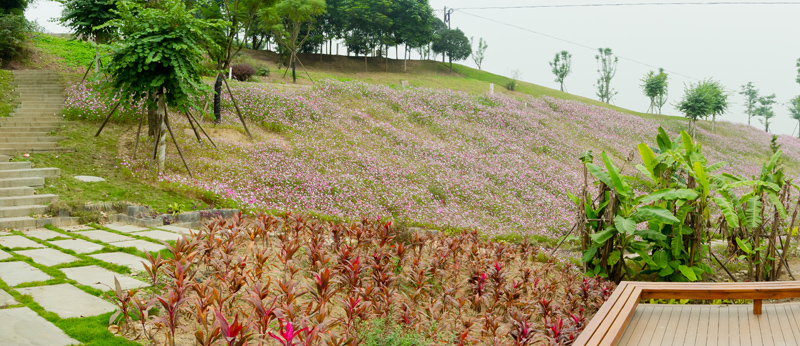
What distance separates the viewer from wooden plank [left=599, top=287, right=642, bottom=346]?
338cm

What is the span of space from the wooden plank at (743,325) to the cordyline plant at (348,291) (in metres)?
1.36

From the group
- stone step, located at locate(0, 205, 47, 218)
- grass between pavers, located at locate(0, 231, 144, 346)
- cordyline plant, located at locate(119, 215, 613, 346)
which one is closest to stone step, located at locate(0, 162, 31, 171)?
stone step, located at locate(0, 205, 47, 218)

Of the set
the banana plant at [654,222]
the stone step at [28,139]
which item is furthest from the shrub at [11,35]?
the banana plant at [654,222]

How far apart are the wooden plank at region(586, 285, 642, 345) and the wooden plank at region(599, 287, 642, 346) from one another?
0.06ft

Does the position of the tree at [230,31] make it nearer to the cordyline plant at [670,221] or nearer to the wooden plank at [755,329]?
the cordyline plant at [670,221]

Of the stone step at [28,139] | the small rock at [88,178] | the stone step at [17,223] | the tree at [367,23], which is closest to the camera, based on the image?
the stone step at [17,223]

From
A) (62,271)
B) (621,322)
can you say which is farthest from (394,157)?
(621,322)

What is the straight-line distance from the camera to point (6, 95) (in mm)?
15789

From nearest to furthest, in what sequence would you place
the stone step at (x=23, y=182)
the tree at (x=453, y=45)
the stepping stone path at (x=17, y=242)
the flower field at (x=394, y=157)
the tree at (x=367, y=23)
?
1. the stepping stone path at (x=17, y=242)
2. the stone step at (x=23, y=182)
3. the flower field at (x=394, y=157)
4. the tree at (x=367, y=23)
5. the tree at (x=453, y=45)

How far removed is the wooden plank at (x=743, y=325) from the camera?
414 cm

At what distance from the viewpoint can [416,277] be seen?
18.3 feet

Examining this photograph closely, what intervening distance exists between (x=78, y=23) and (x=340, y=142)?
10.1 metres

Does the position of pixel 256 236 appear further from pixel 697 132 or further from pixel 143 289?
pixel 697 132

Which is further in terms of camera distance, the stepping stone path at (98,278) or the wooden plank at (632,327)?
the stepping stone path at (98,278)
